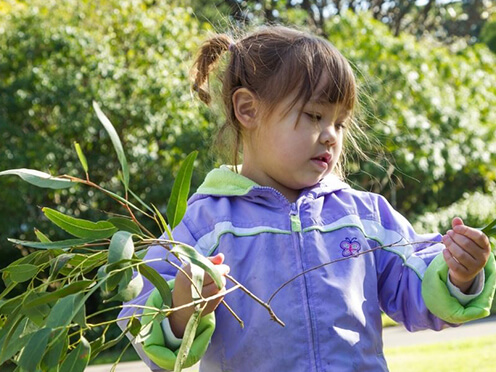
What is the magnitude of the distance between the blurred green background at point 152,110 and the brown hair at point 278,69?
19.2 ft

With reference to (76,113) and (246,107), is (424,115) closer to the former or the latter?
(76,113)

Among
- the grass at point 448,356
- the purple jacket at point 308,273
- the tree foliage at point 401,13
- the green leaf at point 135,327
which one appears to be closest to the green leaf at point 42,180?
the green leaf at point 135,327

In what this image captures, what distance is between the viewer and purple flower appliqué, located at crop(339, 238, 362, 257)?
2.50 meters

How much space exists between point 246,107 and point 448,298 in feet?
2.64

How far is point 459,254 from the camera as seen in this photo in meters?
2.25

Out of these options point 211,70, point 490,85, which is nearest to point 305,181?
point 211,70

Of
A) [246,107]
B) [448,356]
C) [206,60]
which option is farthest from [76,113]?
[246,107]

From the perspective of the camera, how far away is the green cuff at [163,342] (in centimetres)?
219

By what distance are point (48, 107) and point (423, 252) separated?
819 centimetres

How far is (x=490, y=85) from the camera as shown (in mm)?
13539

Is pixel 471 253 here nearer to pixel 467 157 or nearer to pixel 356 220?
pixel 356 220

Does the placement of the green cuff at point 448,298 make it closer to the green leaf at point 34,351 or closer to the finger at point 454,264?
the finger at point 454,264

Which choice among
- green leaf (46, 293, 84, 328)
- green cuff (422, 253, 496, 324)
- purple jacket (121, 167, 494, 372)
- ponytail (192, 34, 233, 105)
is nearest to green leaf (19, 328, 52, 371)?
green leaf (46, 293, 84, 328)

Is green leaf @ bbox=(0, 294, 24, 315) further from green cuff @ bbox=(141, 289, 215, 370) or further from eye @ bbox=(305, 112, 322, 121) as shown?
eye @ bbox=(305, 112, 322, 121)
